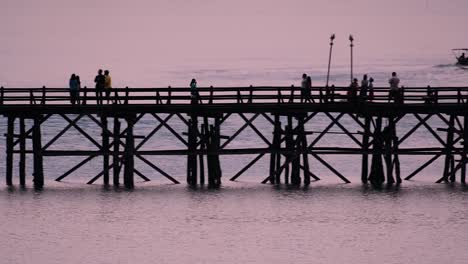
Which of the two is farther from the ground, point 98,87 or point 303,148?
point 98,87

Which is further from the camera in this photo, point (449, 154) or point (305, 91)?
point (449, 154)

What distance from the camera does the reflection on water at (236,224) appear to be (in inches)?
1583

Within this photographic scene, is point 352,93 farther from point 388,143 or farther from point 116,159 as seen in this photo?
point 116,159

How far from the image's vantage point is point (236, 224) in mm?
44750

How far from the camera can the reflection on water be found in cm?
4022

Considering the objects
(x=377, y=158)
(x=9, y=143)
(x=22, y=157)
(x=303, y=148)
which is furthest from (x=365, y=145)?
Answer: (x=9, y=143)

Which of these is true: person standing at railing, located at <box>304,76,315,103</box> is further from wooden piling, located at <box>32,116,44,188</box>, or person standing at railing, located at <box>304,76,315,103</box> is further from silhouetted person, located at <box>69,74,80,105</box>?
wooden piling, located at <box>32,116,44,188</box>

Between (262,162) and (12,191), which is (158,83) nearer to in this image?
(262,162)

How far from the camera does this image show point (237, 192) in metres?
50.3

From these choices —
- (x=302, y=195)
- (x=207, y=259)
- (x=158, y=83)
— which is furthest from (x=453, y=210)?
(x=158, y=83)

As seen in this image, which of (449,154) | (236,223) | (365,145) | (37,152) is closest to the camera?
(236,223)

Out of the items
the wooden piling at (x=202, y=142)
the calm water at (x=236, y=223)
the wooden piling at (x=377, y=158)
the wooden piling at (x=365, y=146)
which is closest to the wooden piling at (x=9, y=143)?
the calm water at (x=236, y=223)

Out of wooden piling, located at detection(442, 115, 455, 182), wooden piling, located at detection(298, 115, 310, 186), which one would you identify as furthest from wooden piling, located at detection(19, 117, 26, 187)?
wooden piling, located at detection(442, 115, 455, 182)

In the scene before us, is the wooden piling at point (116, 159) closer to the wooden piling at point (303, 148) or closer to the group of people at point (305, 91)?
the group of people at point (305, 91)
